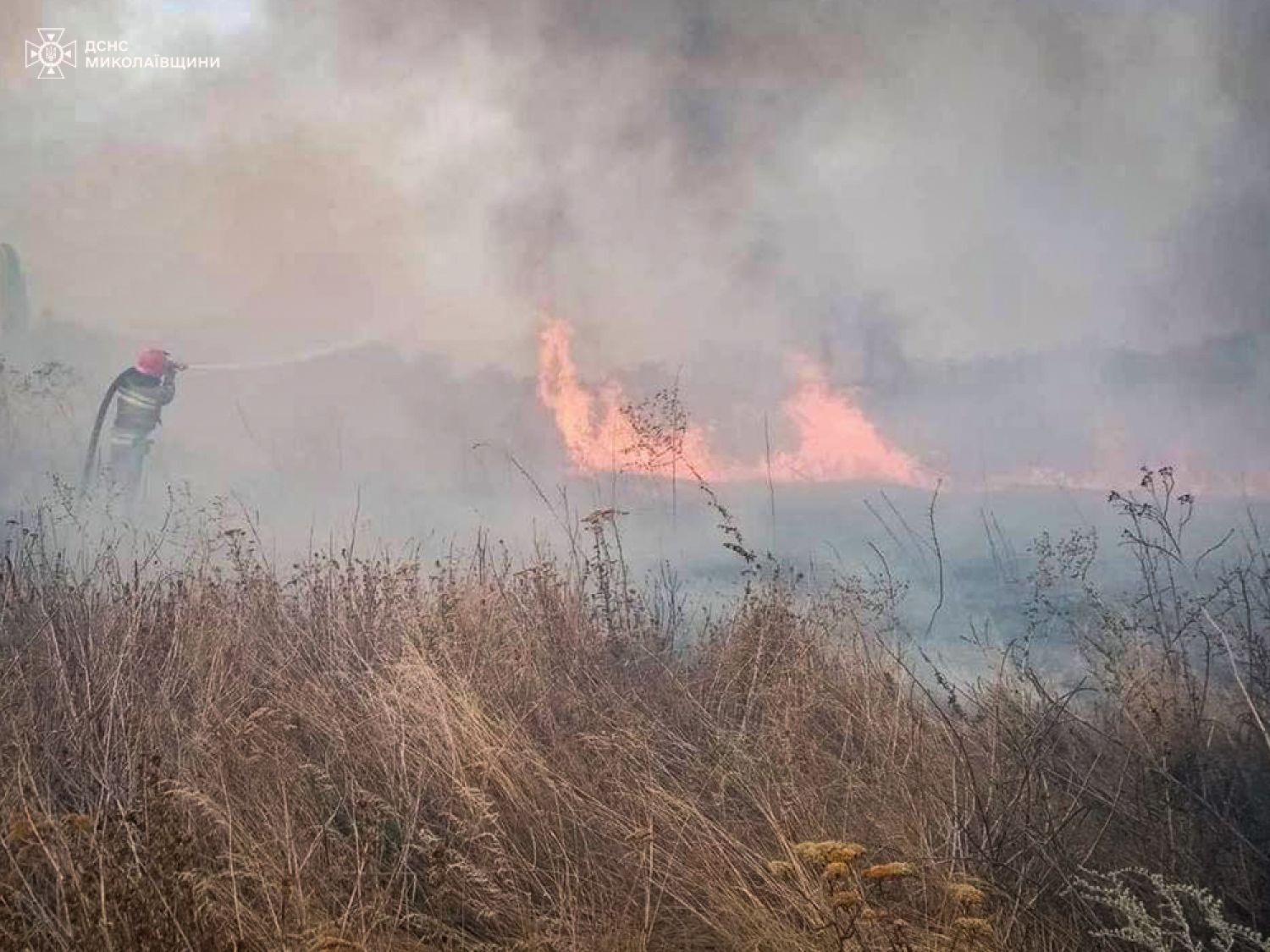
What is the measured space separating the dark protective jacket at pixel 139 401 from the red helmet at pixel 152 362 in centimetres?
3

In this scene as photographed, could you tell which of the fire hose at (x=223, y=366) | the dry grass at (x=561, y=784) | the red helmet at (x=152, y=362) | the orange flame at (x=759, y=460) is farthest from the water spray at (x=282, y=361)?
the dry grass at (x=561, y=784)

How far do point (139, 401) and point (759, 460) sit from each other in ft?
13.8

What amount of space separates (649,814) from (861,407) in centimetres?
336

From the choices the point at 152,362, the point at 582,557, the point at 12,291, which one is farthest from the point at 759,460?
the point at 12,291

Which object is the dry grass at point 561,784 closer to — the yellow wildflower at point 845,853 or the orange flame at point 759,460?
the yellow wildflower at point 845,853

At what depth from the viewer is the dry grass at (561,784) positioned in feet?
8.76

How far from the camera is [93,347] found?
7.22 metres

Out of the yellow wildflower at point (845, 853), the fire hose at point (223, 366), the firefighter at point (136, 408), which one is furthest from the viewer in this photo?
the firefighter at point (136, 408)

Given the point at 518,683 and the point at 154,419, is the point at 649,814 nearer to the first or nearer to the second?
the point at 518,683

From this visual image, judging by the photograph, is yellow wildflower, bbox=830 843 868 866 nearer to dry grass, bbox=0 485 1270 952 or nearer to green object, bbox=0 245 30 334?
dry grass, bbox=0 485 1270 952

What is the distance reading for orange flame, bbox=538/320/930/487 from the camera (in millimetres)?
5996

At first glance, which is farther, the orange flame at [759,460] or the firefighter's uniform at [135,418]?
the firefighter's uniform at [135,418]

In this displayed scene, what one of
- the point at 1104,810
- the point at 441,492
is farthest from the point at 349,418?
the point at 1104,810

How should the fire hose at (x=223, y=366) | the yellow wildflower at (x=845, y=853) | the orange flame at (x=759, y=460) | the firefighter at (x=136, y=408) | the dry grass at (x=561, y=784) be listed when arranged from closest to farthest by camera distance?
the yellow wildflower at (x=845, y=853), the dry grass at (x=561, y=784), the orange flame at (x=759, y=460), the fire hose at (x=223, y=366), the firefighter at (x=136, y=408)
